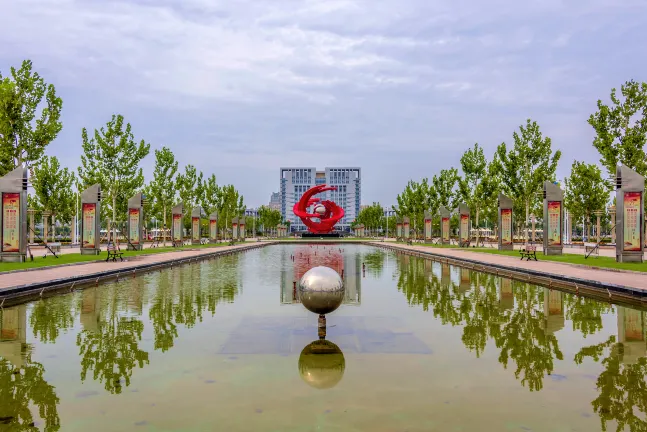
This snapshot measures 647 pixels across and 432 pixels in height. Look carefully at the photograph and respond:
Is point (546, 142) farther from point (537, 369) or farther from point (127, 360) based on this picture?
point (127, 360)

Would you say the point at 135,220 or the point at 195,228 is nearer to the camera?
the point at 135,220

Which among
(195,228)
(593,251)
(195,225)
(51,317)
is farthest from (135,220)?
(593,251)

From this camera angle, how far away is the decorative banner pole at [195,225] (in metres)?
49.8

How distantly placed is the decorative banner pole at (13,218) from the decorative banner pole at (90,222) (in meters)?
6.70

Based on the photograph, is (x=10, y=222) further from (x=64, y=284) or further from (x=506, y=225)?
(x=506, y=225)

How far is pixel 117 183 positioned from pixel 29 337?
1289 inches

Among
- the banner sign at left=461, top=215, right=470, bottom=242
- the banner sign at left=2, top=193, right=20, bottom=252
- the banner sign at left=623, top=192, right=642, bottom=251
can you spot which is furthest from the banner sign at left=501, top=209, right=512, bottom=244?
the banner sign at left=2, top=193, right=20, bottom=252

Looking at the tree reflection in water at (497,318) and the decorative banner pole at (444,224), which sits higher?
the decorative banner pole at (444,224)

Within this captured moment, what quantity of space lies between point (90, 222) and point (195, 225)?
1974cm

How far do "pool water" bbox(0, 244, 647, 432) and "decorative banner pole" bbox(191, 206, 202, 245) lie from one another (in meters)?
36.8

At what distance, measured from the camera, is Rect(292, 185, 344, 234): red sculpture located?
63250 mm

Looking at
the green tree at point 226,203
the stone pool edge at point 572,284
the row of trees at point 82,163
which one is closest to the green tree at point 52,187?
the row of trees at point 82,163

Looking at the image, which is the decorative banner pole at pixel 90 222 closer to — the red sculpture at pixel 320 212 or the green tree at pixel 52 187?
the green tree at pixel 52 187

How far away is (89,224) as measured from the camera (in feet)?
99.8
